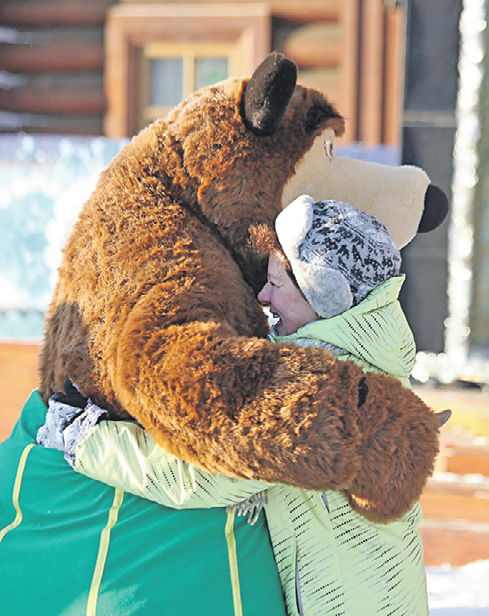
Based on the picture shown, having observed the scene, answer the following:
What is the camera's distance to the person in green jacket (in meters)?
0.98

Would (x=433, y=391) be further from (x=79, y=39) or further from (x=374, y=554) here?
(x=79, y=39)

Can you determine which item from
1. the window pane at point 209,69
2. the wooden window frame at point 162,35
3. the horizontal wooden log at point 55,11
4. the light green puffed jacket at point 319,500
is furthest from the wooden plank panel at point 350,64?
the light green puffed jacket at point 319,500

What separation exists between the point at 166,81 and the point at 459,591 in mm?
3987

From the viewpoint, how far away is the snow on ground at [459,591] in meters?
1.77

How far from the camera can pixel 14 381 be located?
3.31 m

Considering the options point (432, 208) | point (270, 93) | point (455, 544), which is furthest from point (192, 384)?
point (455, 544)

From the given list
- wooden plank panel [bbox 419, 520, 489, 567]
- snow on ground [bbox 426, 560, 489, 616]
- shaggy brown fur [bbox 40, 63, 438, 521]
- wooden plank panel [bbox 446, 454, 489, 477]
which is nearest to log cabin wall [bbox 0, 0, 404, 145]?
wooden plank panel [bbox 446, 454, 489, 477]

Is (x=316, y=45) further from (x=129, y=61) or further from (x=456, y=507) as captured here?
(x=456, y=507)

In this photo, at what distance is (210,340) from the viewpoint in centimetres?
92

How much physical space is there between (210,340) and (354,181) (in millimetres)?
547

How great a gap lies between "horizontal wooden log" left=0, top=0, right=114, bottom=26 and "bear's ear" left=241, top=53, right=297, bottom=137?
3827 millimetres

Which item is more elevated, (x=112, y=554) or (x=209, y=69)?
(x=209, y=69)

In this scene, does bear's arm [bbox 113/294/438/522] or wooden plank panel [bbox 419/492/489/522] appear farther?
wooden plank panel [bbox 419/492/489/522]

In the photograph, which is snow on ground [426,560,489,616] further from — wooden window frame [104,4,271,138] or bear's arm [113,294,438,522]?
wooden window frame [104,4,271,138]
